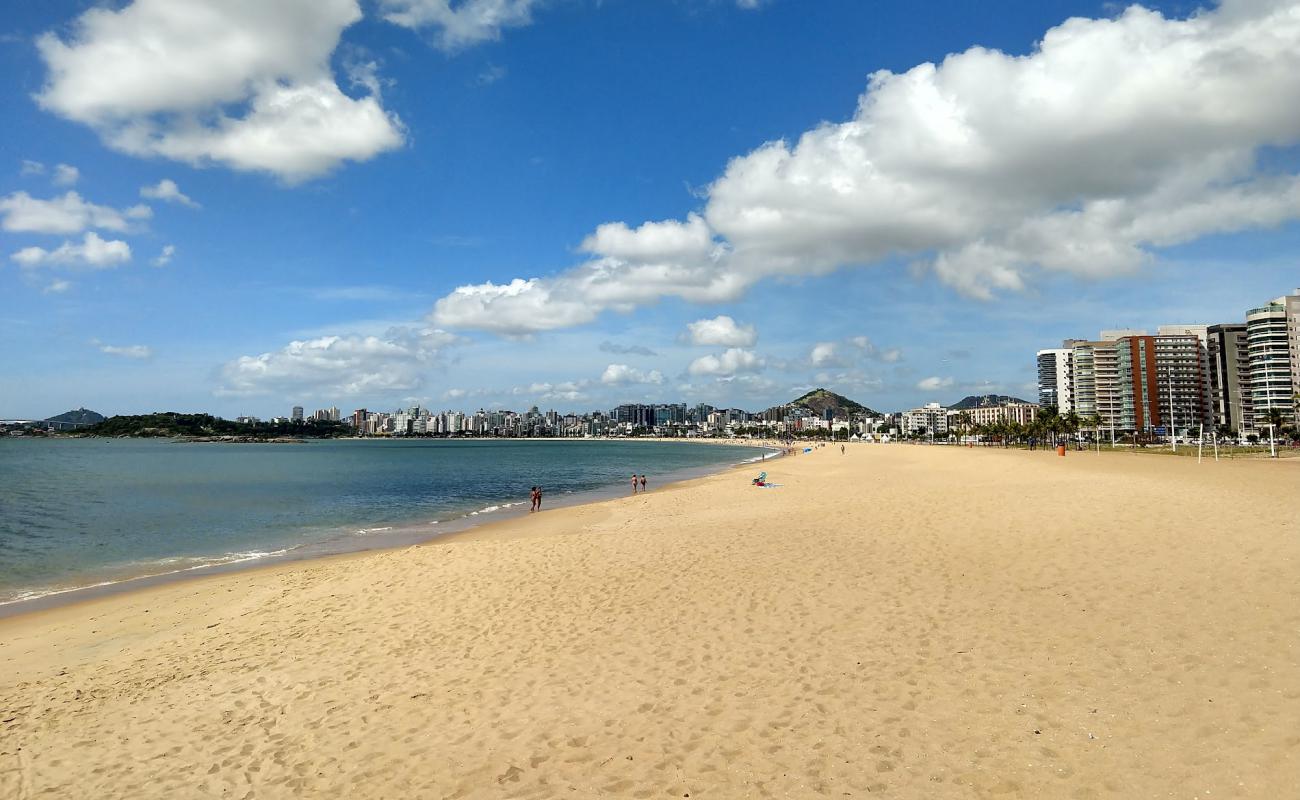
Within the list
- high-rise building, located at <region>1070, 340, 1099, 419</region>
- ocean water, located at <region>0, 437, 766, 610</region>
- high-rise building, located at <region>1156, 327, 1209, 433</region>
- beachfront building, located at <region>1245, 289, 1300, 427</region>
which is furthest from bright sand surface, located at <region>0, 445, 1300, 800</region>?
high-rise building, located at <region>1070, 340, 1099, 419</region>

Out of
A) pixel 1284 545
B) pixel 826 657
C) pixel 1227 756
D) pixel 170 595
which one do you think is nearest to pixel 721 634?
pixel 826 657

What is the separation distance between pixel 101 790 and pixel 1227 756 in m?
10.7

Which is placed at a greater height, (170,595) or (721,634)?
(721,634)

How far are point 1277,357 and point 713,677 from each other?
477 feet

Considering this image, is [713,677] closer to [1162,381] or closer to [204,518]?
[204,518]

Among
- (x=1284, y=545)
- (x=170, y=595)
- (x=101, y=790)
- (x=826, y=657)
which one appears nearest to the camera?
(x=101, y=790)

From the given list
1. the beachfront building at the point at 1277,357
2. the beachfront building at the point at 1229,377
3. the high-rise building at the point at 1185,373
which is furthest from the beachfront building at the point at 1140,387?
the beachfront building at the point at 1277,357

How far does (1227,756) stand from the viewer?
5477 mm

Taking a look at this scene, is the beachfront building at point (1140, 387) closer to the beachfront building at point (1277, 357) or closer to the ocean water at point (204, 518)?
the beachfront building at point (1277, 357)

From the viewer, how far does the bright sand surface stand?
231 inches

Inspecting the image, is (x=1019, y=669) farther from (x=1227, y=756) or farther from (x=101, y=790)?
(x=101, y=790)

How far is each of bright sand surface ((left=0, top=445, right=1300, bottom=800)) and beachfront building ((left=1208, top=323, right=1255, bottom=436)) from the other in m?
156

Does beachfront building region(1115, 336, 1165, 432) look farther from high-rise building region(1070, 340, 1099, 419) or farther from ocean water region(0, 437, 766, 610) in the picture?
ocean water region(0, 437, 766, 610)

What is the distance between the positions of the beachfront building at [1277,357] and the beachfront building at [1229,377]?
18.8m
